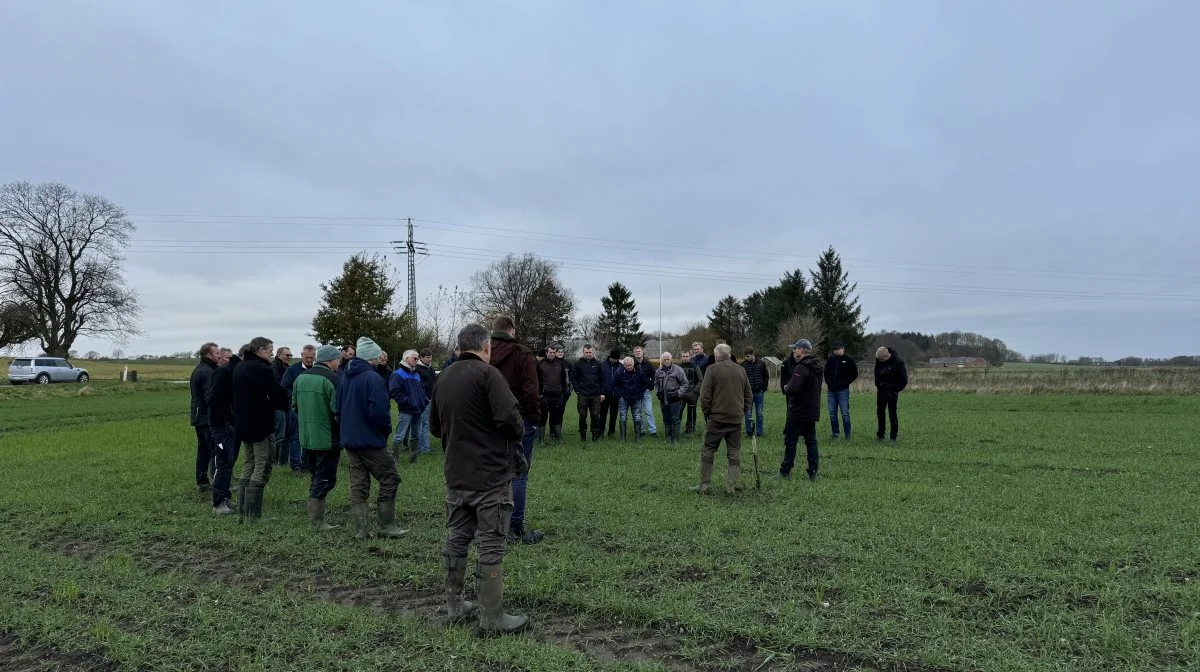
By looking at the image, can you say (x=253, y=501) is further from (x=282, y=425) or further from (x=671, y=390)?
(x=671, y=390)

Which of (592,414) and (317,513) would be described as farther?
(592,414)

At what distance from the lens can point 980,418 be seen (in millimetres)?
16406

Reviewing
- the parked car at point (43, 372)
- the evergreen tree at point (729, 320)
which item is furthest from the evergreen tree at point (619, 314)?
the parked car at point (43, 372)

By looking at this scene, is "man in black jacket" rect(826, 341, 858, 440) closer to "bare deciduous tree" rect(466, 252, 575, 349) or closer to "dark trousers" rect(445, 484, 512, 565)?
"dark trousers" rect(445, 484, 512, 565)

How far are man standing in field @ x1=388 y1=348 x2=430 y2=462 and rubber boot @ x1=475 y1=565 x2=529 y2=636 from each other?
22.7ft

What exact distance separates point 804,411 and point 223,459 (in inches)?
281

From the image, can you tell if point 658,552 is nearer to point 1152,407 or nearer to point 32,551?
point 32,551

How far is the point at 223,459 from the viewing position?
7641 millimetres

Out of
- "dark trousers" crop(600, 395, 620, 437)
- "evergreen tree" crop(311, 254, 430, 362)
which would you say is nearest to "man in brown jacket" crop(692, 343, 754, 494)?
"dark trousers" crop(600, 395, 620, 437)

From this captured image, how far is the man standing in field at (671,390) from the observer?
13.6 meters

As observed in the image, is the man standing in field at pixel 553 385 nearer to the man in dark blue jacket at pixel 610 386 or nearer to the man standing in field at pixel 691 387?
the man in dark blue jacket at pixel 610 386

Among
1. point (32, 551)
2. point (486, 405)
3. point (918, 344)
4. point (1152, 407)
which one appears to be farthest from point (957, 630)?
point (918, 344)

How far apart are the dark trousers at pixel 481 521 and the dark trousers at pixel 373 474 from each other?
218cm

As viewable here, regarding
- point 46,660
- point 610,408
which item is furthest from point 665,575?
point 610,408
